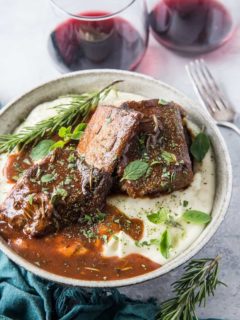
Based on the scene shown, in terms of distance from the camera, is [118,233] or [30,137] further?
[30,137]

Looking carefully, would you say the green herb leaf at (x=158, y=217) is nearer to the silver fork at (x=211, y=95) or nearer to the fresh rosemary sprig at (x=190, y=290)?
the fresh rosemary sprig at (x=190, y=290)

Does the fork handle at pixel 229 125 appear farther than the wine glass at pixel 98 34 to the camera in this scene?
Yes

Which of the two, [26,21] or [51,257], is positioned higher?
[26,21]

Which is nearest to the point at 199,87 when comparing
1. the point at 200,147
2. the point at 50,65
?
the point at 200,147

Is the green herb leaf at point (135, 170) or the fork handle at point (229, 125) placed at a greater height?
the green herb leaf at point (135, 170)

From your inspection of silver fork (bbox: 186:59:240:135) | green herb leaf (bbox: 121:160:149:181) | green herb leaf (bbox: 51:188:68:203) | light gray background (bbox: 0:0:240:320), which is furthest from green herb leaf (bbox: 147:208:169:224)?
silver fork (bbox: 186:59:240:135)

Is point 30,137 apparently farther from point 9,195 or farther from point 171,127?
point 171,127

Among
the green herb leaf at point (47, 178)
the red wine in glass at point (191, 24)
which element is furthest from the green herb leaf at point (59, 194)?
the red wine in glass at point (191, 24)

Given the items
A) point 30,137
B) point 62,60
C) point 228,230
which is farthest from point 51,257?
point 62,60
